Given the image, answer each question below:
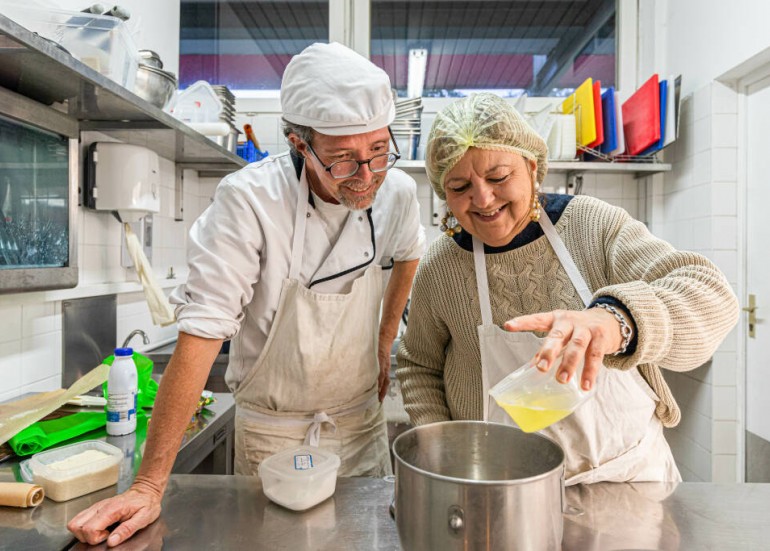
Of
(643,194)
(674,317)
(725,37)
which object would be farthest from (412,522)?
(643,194)

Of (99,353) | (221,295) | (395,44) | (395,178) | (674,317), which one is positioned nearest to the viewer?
(674,317)

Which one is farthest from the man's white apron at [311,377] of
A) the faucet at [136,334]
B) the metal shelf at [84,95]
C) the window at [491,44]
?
the window at [491,44]

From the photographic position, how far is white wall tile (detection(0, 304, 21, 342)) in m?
1.66

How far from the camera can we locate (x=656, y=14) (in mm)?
3293

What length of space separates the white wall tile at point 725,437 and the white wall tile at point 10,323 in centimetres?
299

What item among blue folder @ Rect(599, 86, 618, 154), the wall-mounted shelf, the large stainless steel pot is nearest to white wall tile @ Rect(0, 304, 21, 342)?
the large stainless steel pot

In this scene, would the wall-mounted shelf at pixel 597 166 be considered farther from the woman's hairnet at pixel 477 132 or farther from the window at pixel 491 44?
the woman's hairnet at pixel 477 132

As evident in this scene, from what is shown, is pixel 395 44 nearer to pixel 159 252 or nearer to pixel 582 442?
pixel 159 252

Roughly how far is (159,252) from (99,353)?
0.74m

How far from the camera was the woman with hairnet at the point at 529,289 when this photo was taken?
1.01 m

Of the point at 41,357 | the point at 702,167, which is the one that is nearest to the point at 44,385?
the point at 41,357

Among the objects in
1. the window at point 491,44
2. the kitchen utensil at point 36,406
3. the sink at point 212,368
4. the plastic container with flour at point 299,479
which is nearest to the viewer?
the plastic container with flour at point 299,479

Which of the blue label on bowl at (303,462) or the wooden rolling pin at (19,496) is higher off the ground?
the blue label on bowl at (303,462)

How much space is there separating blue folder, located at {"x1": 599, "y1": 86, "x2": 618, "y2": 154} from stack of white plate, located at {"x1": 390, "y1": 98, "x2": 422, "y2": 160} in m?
1.02
